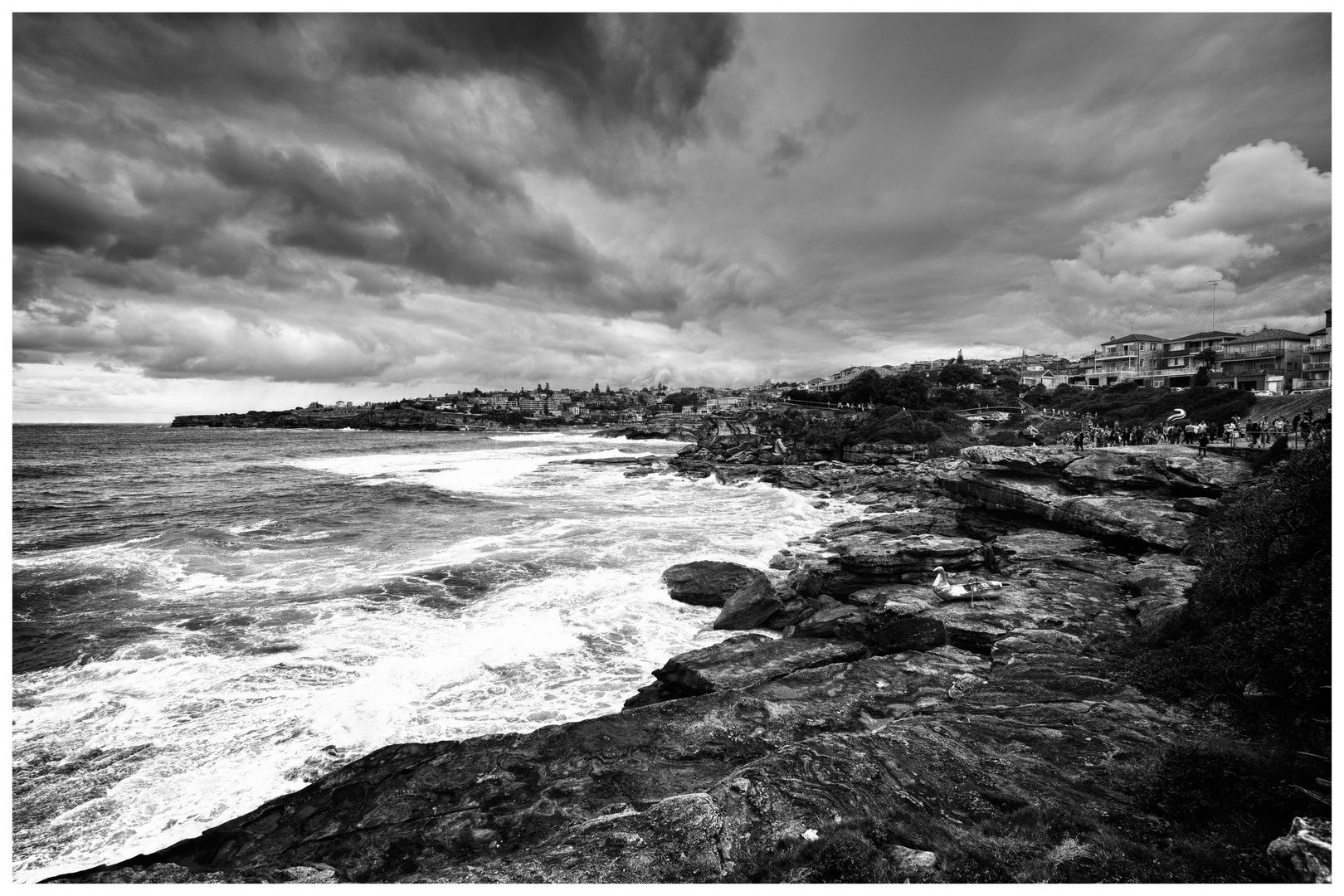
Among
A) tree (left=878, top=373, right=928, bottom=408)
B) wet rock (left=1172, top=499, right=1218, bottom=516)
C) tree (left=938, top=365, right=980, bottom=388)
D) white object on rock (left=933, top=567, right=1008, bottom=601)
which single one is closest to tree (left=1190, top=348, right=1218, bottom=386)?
tree (left=878, top=373, right=928, bottom=408)

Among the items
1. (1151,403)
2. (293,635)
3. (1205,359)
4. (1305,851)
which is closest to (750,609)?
(1305,851)

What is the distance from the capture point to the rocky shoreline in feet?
16.6

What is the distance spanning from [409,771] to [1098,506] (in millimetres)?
23924

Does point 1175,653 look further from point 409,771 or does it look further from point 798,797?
point 409,771

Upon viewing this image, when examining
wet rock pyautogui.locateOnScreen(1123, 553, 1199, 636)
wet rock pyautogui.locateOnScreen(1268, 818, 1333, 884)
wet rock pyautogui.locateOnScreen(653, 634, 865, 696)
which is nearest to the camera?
wet rock pyautogui.locateOnScreen(1268, 818, 1333, 884)

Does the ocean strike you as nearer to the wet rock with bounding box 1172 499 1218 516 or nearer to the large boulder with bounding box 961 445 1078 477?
the large boulder with bounding box 961 445 1078 477

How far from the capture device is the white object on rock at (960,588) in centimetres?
1408

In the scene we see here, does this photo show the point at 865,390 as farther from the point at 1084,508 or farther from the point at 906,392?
the point at 1084,508

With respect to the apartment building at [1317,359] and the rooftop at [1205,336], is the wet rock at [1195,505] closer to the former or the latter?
the apartment building at [1317,359]

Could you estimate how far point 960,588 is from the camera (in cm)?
1451

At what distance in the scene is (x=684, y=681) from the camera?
10.4 meters

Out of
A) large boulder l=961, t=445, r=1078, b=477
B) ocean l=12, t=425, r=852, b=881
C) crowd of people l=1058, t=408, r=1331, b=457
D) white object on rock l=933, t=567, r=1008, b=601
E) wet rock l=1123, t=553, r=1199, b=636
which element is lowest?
ocean l=12, t=425, r=852, b=881

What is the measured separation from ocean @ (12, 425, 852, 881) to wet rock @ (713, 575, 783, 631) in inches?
23.3

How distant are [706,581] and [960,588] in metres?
7.08
